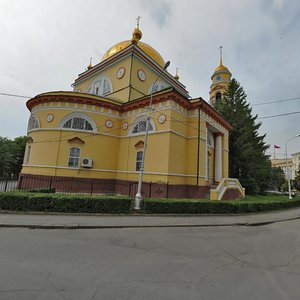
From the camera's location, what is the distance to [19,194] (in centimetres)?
991

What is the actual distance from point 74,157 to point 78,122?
10.2ft

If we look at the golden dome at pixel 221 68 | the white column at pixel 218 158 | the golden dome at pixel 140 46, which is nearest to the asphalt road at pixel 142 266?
the white column at pixel 218 158

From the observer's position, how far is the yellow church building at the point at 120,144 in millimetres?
16203

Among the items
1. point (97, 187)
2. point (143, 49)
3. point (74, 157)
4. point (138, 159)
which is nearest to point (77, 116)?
point (74, 157)

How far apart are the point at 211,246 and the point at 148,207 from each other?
496cm

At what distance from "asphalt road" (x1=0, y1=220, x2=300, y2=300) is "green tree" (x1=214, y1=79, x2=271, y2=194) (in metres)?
20.1

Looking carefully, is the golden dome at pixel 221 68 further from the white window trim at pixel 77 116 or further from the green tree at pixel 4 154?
the green tree at pixel 4 154

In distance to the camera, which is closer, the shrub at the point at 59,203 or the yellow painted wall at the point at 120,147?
the shrub at the point at 59,203

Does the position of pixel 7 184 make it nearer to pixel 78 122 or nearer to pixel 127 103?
pixel 78 122

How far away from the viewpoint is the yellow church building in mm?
16203

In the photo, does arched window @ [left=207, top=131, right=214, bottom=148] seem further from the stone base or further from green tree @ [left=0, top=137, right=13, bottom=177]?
green tree @ [left=0, top=137, right=13, bottom=177]

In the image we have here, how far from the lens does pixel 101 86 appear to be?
23.9 metres

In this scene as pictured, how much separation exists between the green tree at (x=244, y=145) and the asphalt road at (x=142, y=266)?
2014 cm

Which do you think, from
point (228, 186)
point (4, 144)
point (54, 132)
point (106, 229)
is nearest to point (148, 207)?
point (106, 229)
